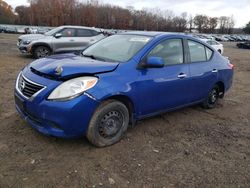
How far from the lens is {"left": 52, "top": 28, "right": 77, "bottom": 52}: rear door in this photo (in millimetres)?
12203

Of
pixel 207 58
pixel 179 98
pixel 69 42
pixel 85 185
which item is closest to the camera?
pixel 85 185

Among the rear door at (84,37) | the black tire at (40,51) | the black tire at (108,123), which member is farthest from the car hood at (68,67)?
the rear door at (84,37)

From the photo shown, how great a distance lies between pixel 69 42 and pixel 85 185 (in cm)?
1023

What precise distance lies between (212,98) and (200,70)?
1.07 m

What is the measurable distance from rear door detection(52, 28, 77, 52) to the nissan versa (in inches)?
297

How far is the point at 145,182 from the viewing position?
3148 mm

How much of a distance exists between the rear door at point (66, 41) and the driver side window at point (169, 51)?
833 cm

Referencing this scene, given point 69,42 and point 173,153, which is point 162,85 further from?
point 69,42

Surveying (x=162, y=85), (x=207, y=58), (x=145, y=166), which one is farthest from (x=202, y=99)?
(x=145, y=166)

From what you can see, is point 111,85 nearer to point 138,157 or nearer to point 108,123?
point 108,123

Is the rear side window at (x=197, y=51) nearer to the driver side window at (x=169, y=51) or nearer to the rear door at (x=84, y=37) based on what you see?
the driver side window at (x=169, y=51)

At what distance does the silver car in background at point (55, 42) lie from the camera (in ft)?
39.7

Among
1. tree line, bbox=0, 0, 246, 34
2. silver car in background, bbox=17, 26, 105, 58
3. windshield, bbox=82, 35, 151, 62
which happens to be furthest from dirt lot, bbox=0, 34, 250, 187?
tree line, bbox=0, 0, 246, 34

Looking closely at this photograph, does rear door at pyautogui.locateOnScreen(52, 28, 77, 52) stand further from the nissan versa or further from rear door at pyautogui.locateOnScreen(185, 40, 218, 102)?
rear door at pyautogui.locateOnScreen(185, 40, 218, 102)
